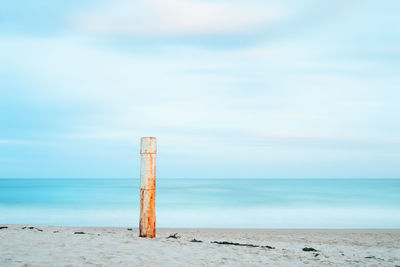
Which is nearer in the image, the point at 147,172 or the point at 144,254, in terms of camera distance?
the point at 144,254

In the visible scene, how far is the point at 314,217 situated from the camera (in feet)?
96.3

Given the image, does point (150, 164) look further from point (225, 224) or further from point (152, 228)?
point (225, 224)

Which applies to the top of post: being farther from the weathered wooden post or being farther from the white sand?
the white sand

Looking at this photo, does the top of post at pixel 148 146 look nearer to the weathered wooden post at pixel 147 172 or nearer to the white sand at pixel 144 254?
the weathered wooden post at pixel 147 172

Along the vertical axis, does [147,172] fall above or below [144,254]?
above

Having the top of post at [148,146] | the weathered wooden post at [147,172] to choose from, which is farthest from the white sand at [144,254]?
the top of post at [148,146]

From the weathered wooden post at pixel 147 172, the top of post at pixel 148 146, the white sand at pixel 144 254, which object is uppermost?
the top of post at pixel 148 146

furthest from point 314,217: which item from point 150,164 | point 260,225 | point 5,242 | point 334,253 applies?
point 5,242

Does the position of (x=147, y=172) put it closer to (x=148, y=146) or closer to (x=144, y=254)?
(x=148, y=146)

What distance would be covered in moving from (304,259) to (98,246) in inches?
168

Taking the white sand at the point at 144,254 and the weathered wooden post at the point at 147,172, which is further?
the weathered wooden post at the point at 147,172

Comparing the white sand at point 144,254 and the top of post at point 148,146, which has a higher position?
the top of post at point 148,146

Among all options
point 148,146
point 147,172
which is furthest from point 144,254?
point 148,146

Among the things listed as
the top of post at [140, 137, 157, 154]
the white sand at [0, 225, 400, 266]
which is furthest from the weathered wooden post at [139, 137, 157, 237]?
the white sand at [0, 225, 400, 266]
